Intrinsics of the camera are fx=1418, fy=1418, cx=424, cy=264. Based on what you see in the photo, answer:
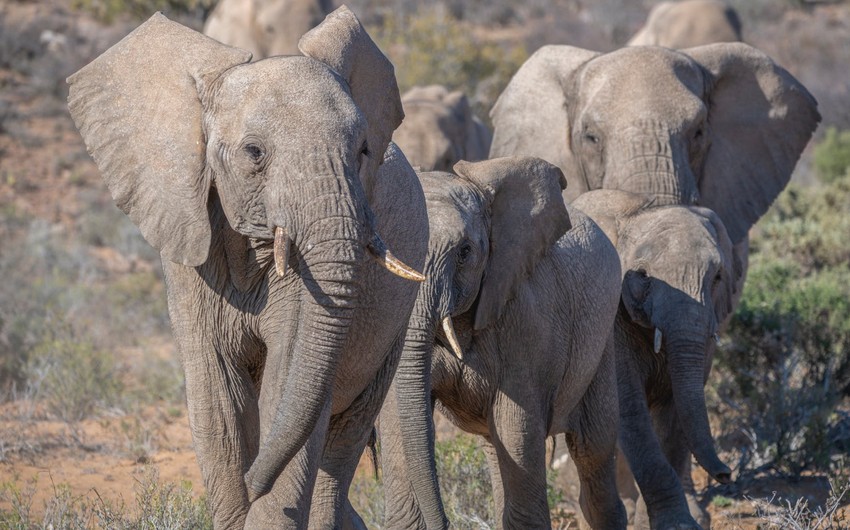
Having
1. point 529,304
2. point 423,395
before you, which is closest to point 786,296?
point 529,304

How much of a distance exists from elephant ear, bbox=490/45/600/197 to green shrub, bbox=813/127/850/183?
7.23 m

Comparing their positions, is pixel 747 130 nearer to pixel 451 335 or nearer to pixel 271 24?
pixel 451 335

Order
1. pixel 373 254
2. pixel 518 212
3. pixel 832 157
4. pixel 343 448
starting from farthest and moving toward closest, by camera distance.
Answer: pixel 832 157 → pixel 518 212 → pixel 343 448 → pixel 373 254

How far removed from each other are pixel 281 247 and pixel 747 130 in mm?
4935

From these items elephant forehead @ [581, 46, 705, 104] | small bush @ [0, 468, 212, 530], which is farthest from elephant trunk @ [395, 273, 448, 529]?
elephant forehead @ [581, 46, 705, 104]

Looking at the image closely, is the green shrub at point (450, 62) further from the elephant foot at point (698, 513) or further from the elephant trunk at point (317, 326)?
the elephant trunk at point (317, 326)

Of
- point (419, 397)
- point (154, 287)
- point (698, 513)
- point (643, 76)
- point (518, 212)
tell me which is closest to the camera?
point (419, 397)

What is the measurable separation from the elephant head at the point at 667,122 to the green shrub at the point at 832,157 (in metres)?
6.74

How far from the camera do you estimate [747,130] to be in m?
7.61

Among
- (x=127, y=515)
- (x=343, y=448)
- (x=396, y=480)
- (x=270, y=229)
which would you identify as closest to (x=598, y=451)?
(x=396, y=480)

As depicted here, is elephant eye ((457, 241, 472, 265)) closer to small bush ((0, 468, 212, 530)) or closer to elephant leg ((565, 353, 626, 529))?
elephant leg ((565, 353, 626, 529))

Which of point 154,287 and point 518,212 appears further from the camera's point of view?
point 154,287

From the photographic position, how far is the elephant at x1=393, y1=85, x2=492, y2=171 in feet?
31.1

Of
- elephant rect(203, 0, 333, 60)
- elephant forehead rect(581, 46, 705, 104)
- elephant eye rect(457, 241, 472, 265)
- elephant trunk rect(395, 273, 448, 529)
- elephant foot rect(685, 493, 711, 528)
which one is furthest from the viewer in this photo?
elephant rect(203, 0, 333, 60)
